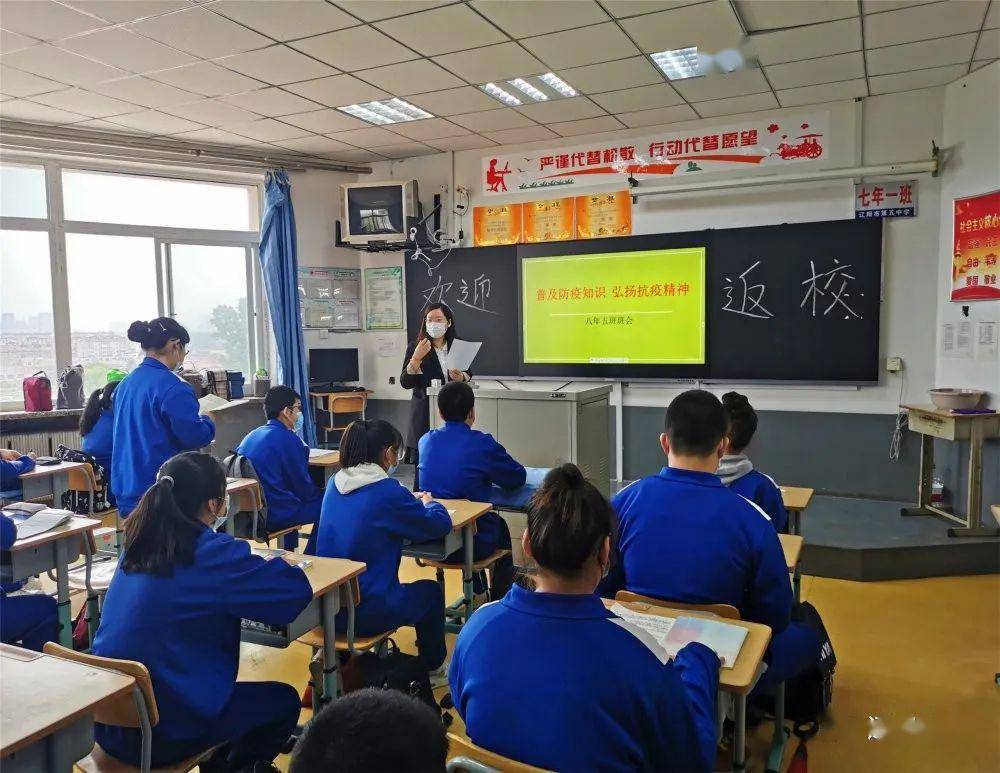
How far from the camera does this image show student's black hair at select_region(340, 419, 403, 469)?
7.77 feet

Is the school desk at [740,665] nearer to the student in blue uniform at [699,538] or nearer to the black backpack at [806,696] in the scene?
the student in blue uniform at [699,538]

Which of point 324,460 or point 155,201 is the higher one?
point 155,201

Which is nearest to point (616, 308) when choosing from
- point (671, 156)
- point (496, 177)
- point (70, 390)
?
point (671, 156)

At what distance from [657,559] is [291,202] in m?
5.54

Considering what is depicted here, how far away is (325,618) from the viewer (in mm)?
2088

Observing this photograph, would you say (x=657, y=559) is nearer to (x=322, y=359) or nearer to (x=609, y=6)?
(x=609, y=6)

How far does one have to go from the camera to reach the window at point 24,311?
17.0 ft

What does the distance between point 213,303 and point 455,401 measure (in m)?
4.12

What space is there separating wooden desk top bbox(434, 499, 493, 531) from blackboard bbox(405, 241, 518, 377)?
326cm

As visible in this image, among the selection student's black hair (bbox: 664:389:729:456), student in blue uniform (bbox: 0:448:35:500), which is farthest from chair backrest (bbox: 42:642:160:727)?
student in blue uniform (bbox: 0:448:35:500)

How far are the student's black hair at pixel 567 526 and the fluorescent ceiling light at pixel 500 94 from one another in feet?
12.5

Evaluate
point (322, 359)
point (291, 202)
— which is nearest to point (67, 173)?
point (291, 202)

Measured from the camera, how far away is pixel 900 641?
3.15 meters

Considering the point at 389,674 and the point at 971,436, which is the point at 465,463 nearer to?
the point at 389,674
